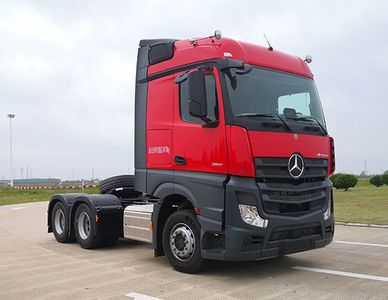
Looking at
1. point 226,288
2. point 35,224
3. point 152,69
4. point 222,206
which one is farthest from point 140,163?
point 35,224

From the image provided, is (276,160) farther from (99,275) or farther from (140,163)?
(99,275)

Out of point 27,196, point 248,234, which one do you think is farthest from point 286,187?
point 27,196

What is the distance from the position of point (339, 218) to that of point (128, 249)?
23.2 feet

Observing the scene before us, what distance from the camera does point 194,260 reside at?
6.29m

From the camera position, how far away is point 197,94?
6031 millimetres

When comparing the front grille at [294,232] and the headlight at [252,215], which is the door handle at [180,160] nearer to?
the headlight at [252,215]

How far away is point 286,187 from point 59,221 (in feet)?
19.3

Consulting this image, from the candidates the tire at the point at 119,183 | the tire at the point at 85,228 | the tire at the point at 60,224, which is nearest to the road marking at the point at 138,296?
the tire at the point at 85,228

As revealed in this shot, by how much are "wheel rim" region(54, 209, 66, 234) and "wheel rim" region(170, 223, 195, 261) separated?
400cm

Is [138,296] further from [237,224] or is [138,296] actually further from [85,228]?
[85,228]

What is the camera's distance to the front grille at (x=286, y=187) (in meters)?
5.93

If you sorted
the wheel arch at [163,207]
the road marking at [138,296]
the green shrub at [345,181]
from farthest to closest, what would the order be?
the green shrub at [345,181]
the wheel arch at [163,207]
the road marking at [138,296]

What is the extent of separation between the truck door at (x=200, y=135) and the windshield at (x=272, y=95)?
0.23 metres

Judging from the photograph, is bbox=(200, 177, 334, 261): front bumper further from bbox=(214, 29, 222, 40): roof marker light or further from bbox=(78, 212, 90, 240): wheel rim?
bbox=(78, 212, 90, 240): wheel rim
